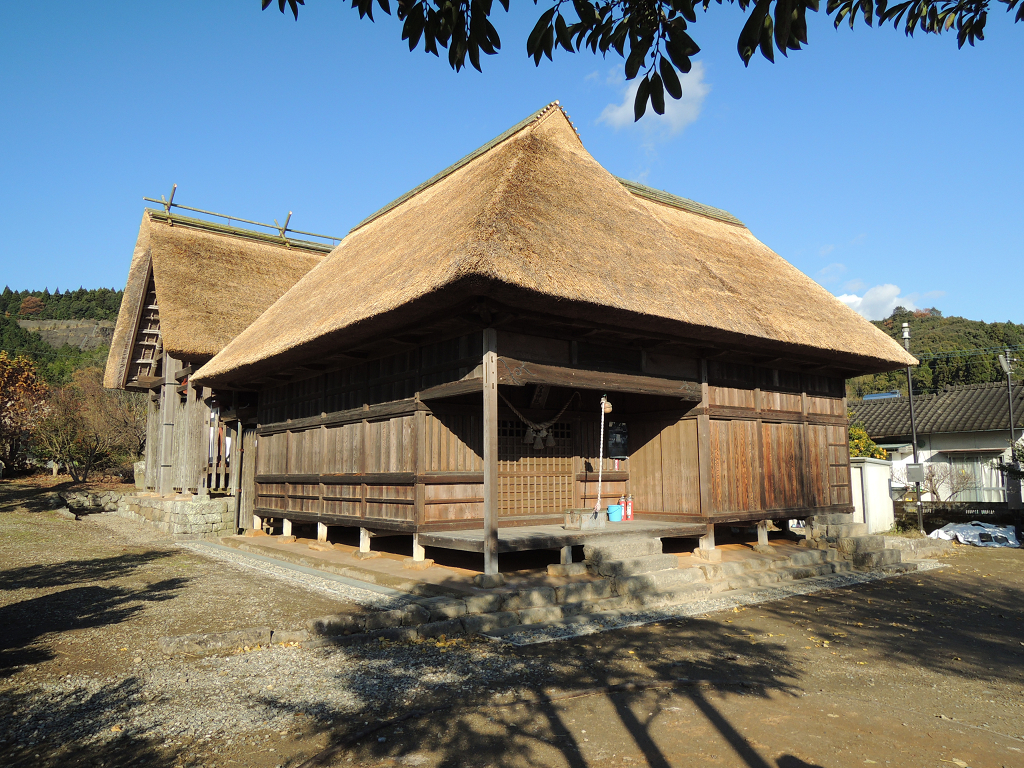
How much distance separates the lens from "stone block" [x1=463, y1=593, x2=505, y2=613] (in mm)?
6754

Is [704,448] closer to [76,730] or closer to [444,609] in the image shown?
[444,609]

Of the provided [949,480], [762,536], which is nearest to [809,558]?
[762,536]

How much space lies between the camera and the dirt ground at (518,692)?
3.70 meters

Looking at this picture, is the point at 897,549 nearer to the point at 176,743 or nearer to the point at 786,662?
the point at 786,662

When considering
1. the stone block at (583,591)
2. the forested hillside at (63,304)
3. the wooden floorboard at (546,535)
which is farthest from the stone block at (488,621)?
the forested hillside at (63,304)

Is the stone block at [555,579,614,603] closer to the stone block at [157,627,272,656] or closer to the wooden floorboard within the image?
the wooden floorboard

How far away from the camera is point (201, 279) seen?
1567cm

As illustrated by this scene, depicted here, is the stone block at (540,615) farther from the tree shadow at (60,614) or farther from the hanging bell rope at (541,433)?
the tree shadow at (60,614)

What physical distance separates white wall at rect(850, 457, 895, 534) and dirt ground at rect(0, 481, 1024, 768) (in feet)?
28.8

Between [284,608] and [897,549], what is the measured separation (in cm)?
1006

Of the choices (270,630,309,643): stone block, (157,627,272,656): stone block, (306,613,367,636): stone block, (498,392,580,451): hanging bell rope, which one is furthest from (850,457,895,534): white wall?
(157,627,272,656): stone block

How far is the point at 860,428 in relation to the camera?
79.2ft

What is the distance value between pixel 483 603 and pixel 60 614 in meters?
4.37

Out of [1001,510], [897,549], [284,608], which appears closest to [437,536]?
[284,608]
